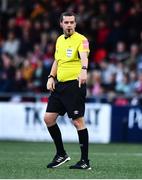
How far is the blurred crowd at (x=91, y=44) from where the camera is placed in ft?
64.9

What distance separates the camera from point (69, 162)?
1234 cm

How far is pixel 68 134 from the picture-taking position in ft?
61.0

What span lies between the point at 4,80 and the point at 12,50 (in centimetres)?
219

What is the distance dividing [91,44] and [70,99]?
1067 centimetres

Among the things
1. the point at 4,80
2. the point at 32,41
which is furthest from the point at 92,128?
the point at 32,41

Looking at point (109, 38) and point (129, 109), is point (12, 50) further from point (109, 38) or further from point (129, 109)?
point (129, 109)

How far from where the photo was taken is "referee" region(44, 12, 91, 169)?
11.2 meters

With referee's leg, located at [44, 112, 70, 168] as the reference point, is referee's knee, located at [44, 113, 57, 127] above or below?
above

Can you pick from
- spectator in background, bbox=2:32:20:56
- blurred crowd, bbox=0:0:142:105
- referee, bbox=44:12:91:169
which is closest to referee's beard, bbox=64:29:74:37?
referee, bbox=44:12:91:169

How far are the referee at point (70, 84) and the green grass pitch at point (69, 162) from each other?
1.48ft

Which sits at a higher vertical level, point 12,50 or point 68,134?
point 12,50

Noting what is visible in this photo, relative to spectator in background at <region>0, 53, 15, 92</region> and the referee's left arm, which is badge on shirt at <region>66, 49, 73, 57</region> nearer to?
the referee's left arm

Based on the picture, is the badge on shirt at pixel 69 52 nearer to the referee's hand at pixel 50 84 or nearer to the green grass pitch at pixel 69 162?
the referee's hand at pixel 50 84

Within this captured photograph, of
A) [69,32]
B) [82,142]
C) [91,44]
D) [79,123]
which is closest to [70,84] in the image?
[79,123]
